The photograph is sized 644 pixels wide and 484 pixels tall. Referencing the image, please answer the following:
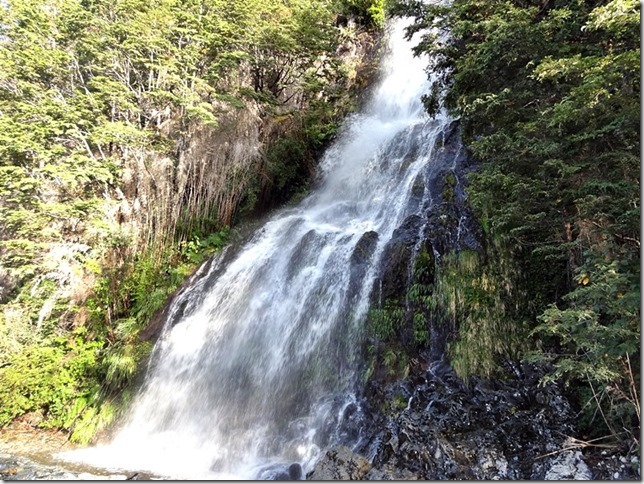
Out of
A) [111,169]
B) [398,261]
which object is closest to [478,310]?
[398,261]

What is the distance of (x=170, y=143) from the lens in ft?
35.7

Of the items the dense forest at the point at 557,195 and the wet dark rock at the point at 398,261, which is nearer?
the dense forest at the point at 557,195

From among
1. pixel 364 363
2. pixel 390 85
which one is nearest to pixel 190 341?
pixel 364 363

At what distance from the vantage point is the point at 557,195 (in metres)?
5.55

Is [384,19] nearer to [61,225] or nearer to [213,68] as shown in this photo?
[213,68]

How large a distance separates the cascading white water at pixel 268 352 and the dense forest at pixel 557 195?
2.07m

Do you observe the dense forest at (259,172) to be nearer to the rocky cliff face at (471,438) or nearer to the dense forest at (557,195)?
the dense forest at (557,195)

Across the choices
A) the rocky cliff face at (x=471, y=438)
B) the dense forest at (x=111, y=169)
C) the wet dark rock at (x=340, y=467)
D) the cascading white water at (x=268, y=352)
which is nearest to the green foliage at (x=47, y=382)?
the dense forest at (x=111, y=169)

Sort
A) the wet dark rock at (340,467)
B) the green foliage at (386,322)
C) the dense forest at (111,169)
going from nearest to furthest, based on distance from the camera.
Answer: the wet dark rock at (340,467)
the green foliage at (386,322)
the dense forest at (111,169)

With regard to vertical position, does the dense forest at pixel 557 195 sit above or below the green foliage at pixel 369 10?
below

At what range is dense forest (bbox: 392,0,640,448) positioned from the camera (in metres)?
4.36

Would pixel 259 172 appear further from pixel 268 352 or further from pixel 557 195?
pixel 557 195

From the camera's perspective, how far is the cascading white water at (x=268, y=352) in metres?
6.27

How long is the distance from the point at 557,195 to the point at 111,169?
9919 millimetres
